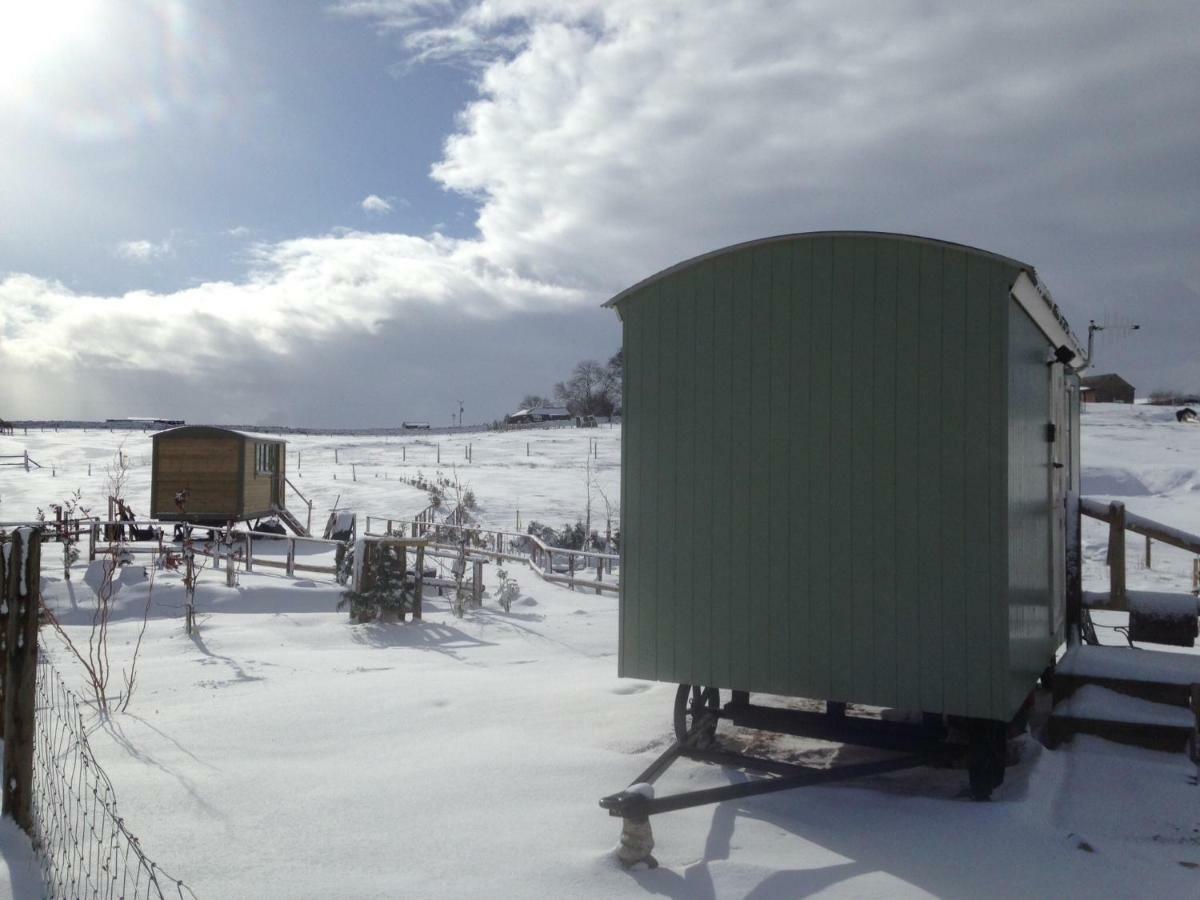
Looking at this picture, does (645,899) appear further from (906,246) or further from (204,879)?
(906,246)

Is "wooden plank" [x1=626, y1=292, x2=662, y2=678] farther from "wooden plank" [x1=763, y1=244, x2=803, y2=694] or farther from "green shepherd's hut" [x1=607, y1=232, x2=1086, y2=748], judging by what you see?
"wooden plank" [x1=763, y1=244, x2=803, y2=694]

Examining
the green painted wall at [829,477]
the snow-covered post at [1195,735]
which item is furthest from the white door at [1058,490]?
the snow-covered post at [1195,735]

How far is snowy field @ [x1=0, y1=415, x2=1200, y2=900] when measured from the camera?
12.6 ft

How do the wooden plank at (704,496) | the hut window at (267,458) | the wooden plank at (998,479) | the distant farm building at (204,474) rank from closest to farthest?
the wooden plank at (998,479) → the wooden plank at (704,496) → the distant farm building at (204,474) → the hut window at (267,458)

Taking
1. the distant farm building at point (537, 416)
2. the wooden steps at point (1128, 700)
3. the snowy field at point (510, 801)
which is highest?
the distant farm building at point (537, 416)

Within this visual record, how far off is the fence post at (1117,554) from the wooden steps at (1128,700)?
730 mm

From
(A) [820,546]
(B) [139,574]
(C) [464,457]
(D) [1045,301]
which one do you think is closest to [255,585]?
(B) [139,574]

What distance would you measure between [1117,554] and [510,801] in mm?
4906

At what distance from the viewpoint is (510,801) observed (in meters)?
4.69

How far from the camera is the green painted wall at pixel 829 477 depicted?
187 inches

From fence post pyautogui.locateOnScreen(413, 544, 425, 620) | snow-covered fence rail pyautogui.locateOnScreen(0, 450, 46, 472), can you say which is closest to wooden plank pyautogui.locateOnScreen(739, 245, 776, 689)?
fence post pyautogui.locateOnScreen(413, 544, 425, 620)

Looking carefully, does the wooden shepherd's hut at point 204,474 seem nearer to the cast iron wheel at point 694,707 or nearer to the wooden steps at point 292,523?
the wooden steps at point 292,523

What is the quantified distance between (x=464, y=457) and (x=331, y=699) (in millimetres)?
36697

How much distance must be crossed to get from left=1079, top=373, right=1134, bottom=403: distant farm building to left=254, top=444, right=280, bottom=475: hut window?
62846 mm
